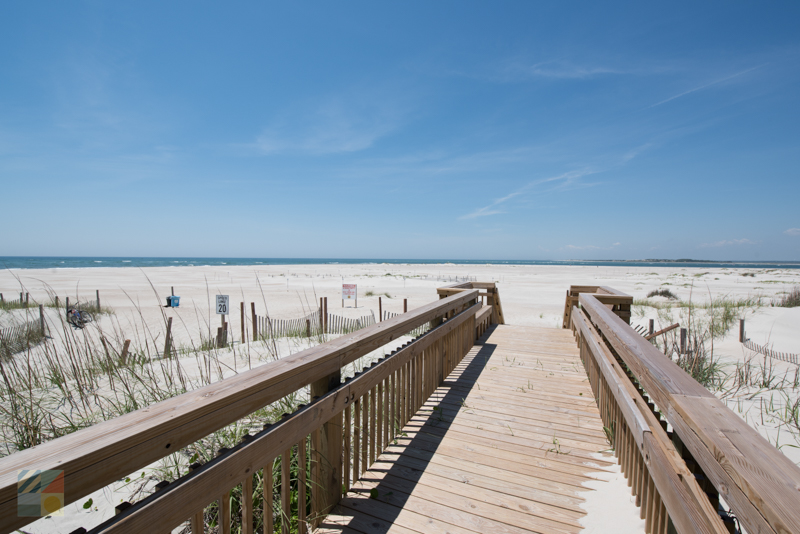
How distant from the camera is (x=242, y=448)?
1.58m

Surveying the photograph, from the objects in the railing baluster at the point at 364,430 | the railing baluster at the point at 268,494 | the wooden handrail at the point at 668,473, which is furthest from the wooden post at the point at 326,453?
the wooden handrail at the point at 668,473

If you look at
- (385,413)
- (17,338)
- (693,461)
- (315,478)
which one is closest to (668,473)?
(693,461)

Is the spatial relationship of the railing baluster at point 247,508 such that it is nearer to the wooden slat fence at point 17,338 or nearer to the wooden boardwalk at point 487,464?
the wooden boardwalk at point 487,464

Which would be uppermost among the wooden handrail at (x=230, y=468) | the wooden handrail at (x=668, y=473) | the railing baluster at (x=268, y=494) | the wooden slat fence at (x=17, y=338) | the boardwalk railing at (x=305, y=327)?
the wooden handrail at (x=230, y=468)

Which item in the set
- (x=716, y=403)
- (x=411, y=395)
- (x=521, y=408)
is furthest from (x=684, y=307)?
(x=716, y=403)

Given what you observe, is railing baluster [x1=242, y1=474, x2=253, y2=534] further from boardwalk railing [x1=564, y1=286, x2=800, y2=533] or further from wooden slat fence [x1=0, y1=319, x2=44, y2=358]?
wooden slat fence [x1=0, y1=319, x2=44, y2=358]

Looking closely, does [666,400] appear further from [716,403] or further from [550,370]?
[550,370]

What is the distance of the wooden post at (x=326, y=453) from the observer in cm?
229

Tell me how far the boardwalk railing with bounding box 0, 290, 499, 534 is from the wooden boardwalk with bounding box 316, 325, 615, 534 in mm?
244

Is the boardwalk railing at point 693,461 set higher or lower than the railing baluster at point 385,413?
higher

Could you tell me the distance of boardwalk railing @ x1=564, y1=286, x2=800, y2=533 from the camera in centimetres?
102

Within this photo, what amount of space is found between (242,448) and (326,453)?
0.86 meters

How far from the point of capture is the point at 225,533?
4.98 ft

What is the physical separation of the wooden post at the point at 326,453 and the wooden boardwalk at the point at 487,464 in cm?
14
